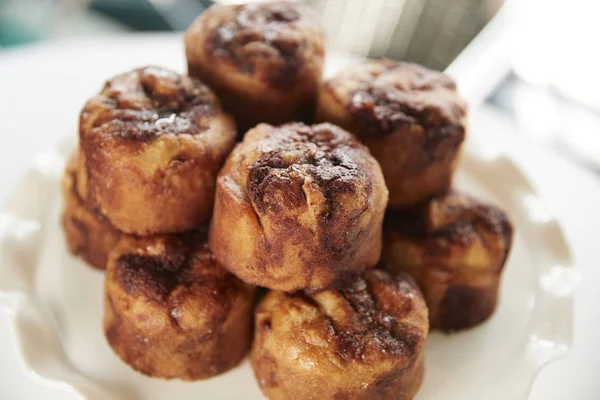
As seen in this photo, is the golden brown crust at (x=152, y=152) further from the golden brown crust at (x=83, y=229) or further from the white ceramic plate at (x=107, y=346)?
the white ceramic plate at (x=107, y=346)

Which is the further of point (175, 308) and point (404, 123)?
point (404, 123)

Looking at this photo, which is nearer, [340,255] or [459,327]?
[340,255]

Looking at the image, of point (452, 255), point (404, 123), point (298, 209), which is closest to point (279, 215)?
point (298, 209)

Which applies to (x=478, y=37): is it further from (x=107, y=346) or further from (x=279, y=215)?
(x=107, y=346)

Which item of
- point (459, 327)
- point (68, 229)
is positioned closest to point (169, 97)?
point (68, 229)

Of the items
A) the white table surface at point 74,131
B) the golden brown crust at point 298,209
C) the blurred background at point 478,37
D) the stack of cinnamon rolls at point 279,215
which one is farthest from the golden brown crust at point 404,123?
the blurred background at point 478,37

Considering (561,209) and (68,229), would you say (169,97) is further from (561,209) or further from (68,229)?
(561,209)

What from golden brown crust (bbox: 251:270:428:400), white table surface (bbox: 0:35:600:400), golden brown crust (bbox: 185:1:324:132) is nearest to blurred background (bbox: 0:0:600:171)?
white table surface (bbox: 0:35:600:400)
